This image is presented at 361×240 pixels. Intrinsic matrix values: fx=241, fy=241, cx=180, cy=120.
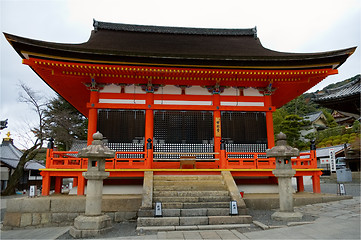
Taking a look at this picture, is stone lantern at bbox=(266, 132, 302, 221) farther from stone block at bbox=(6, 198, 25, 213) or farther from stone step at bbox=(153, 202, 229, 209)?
stone block at bbox=(6, 198, 25, 213)

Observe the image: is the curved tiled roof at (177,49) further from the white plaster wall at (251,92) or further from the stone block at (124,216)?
the stone block at (124,216)

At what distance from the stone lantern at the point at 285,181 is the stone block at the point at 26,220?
7928mm

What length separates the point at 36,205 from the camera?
819cm

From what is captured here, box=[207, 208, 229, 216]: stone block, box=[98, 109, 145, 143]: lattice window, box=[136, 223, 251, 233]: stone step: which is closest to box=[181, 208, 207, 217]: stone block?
box=[207, 208, 229, 216]: stone block

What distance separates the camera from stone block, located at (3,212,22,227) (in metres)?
8.11

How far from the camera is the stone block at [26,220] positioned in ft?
26.5

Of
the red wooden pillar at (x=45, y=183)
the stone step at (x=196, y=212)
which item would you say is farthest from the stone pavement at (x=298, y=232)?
the red wooden pillar at (x=45, y=183)

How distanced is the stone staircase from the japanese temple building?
2.91 ft

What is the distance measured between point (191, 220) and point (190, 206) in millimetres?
629

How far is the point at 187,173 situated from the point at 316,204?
4.92m

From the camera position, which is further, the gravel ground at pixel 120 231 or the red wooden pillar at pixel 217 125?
the red wooden pillar at pixel 217 125

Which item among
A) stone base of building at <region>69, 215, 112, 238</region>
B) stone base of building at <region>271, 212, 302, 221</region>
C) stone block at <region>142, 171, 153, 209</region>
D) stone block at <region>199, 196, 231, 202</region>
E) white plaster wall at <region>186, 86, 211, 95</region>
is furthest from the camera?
white plaster wall at <region>186, 86, 211, 95</region>

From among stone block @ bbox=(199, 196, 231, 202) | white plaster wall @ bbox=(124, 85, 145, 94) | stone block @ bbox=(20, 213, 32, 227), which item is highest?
white plaster wall @ bbox=(124, 85, 145, 94)

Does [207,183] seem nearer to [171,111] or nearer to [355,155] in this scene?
[171,111]
